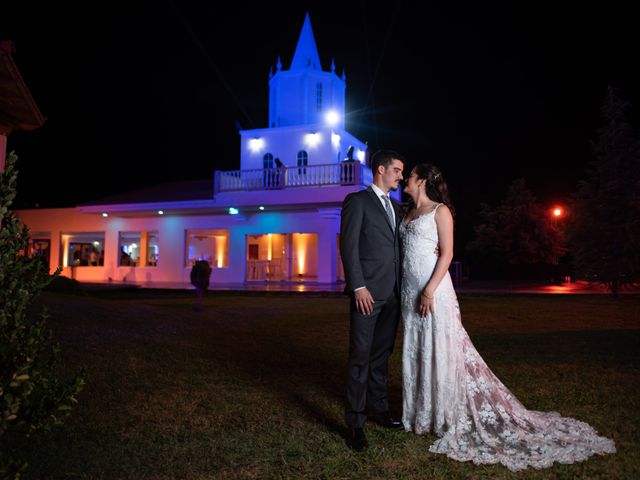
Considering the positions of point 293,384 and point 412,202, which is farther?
point 293,384

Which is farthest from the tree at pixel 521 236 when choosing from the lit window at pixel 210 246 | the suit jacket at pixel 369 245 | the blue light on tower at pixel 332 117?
the suit jacket at pixel 369 245

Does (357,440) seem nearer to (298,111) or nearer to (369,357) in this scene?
(369,357)

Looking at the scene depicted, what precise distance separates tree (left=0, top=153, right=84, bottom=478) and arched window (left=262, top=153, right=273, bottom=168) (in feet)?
62.8

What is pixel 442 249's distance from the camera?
3.20 m

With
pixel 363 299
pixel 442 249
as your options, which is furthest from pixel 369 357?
pixel 442 249

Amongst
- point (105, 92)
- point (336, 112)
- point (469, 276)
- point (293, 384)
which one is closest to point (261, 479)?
point (293, 384)

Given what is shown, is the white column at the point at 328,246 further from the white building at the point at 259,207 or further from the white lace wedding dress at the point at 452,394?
the white lace wedding dress at the point at 452,394

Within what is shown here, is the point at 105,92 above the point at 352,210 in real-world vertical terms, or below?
above

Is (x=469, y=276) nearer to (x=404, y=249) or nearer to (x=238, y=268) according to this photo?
(x=238, y=268)

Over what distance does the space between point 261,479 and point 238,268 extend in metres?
17.8

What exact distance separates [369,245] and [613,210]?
48.2 feet

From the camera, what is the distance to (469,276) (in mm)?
26688

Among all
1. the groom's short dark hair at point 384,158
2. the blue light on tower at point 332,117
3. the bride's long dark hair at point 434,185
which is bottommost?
the bride's long dark hair at point 434,185

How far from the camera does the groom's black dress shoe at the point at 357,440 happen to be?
2.85 m
